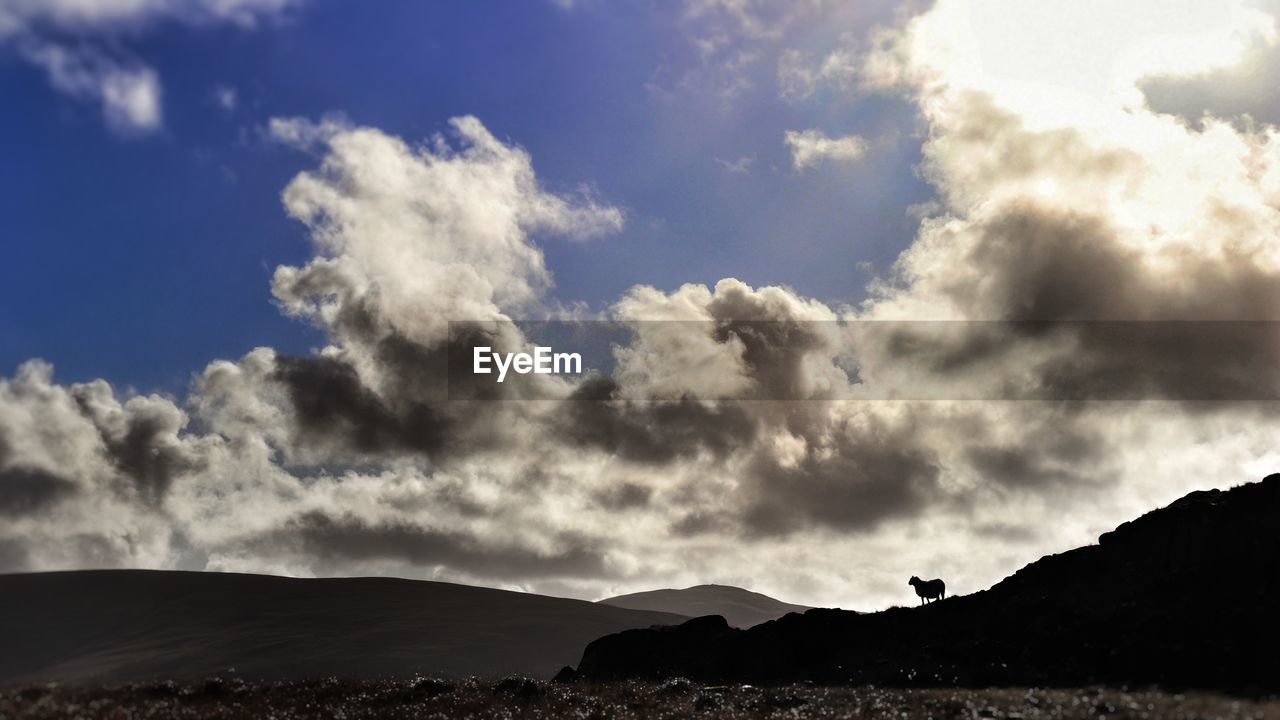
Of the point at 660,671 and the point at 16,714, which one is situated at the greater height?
the point at 16,714

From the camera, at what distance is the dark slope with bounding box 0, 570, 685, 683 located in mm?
117750

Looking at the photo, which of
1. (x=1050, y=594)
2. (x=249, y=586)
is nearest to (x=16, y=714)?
(x=1050, y=594)

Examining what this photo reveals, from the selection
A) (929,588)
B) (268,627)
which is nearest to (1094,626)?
(929,588)

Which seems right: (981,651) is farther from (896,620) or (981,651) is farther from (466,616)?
(466,616)

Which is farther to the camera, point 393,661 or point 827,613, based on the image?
point 393,661

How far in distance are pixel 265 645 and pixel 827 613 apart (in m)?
110

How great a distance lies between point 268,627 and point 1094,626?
473 ft

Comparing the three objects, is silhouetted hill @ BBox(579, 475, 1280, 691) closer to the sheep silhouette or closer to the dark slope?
the sheep silhouette

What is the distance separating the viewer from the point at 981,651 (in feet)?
128

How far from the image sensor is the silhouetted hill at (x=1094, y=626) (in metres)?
31.1

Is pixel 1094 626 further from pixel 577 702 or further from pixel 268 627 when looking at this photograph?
pixel 268 627

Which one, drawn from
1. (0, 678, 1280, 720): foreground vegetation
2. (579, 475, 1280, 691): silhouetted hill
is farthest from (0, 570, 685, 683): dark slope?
(0, 678, 1280, 720): foreground vegetation

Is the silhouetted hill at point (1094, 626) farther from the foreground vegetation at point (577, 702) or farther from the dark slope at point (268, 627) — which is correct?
the dark slope at point (268, 627)

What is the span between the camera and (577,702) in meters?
37.3
